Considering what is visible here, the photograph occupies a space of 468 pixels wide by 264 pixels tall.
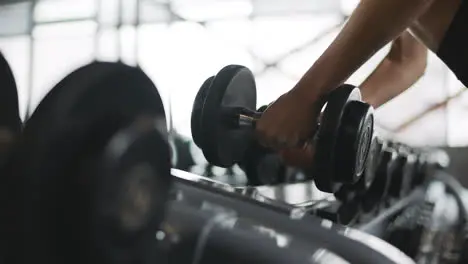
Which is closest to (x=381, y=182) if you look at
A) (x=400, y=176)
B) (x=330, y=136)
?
(x=400, y=176)

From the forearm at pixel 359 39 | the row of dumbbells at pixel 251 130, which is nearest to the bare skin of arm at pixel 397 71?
the row of dumbbells at pixel 251 130

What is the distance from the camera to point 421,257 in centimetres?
179

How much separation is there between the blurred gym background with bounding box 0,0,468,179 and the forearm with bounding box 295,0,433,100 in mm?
202

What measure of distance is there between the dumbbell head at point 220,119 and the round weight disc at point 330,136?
175 mm

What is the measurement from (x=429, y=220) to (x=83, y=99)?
171 centimetres

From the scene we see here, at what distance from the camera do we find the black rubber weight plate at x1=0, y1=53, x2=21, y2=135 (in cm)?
57

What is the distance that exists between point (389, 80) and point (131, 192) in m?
0.76

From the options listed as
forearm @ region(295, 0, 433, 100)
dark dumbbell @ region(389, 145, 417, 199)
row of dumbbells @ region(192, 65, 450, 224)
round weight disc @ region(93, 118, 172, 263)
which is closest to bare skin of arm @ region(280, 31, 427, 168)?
row of dumbbells @ region(192, 65, 450, 224)

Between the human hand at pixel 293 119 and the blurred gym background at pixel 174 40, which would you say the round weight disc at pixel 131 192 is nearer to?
the blurred gym background at pixel 174 40

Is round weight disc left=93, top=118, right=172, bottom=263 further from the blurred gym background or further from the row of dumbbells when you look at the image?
the row of dumbbells

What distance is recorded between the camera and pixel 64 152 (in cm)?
46

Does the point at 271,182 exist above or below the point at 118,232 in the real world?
below

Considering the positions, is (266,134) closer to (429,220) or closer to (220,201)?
Answer: (220,201)

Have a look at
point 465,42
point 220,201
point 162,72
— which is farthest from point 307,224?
point 162,72
